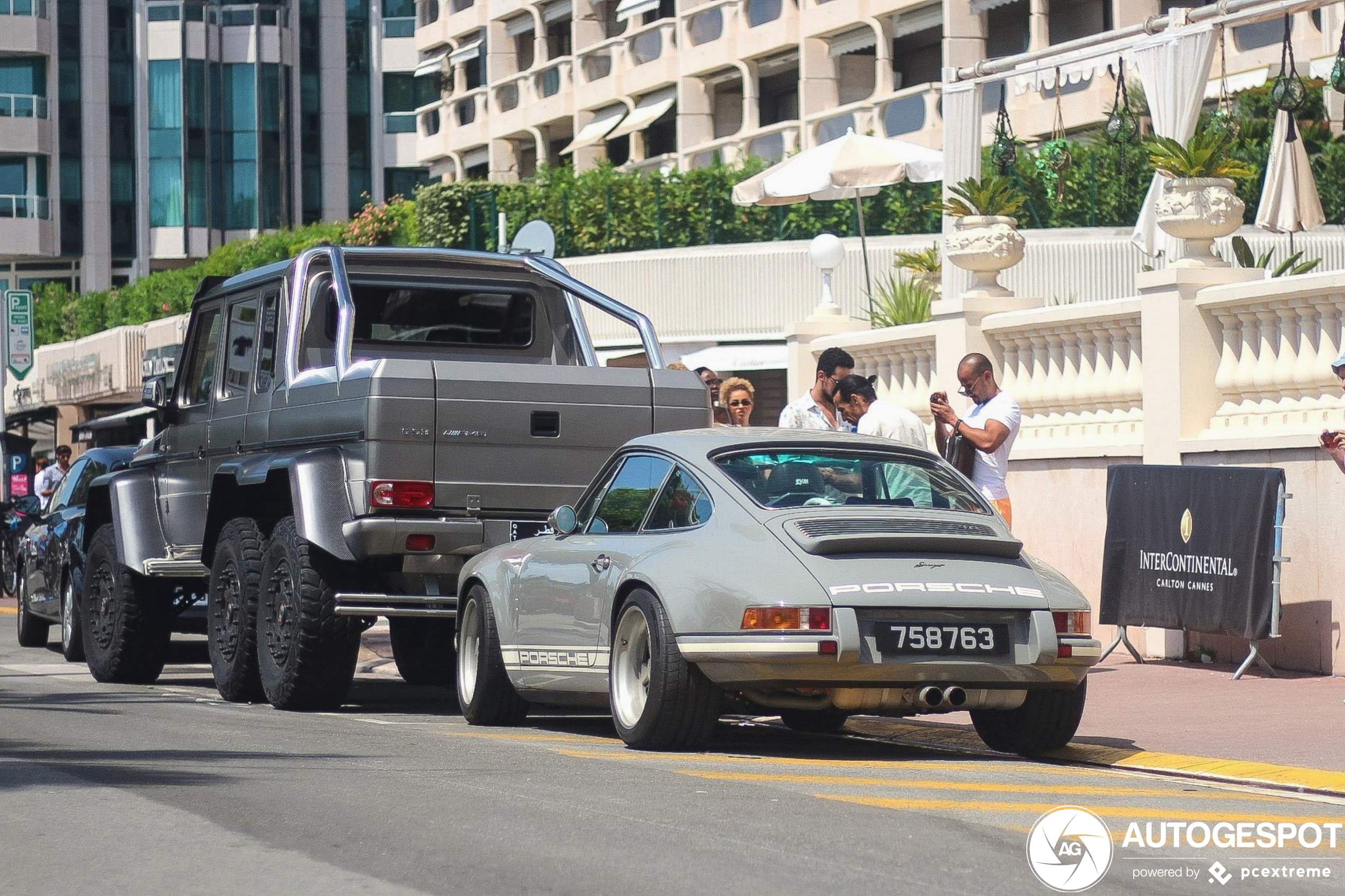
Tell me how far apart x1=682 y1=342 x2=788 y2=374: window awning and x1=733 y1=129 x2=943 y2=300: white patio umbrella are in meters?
3.27

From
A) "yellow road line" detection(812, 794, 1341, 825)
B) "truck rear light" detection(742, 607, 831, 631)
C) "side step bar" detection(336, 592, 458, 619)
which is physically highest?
"truck rear light" detection(742, 607, 831, 631)

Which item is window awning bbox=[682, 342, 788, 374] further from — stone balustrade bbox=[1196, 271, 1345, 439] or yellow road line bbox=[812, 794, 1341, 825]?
yellow road line bbox=[812, 794, 1341, 825]

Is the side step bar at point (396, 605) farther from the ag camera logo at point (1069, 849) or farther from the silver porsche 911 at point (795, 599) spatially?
the ag camera logo at point (1069, 849)

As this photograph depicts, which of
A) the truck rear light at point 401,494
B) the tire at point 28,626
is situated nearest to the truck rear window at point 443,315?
the truck rear light at point 401,494

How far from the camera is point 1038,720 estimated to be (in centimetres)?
969

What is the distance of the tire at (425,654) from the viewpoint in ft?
48.9

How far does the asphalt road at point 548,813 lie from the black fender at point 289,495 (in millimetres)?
1067

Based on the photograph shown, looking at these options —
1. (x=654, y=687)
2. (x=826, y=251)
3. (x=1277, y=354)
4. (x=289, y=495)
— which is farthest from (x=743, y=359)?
(x=654, y=687)

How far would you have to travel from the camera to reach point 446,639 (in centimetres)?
1491

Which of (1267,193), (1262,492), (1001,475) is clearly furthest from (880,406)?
(1267,193)

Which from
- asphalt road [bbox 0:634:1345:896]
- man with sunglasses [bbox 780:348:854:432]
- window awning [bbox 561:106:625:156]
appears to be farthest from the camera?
window awning [bbox 561:106:625:156]

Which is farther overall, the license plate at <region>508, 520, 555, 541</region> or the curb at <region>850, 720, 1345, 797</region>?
the license plate at <region>508, 520, 555, 541</region>


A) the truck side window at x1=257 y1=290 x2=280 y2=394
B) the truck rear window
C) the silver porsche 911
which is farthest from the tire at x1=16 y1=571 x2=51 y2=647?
the silver porsche 911

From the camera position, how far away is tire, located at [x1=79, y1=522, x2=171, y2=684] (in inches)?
575
